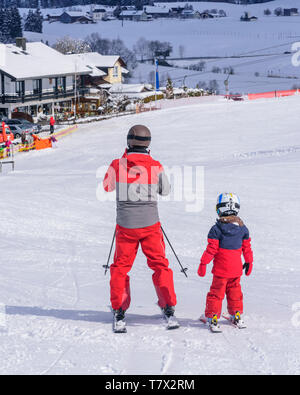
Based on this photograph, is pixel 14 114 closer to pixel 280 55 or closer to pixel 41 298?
pixel 41 298

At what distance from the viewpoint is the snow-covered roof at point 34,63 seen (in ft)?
182

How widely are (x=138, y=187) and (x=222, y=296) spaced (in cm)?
128

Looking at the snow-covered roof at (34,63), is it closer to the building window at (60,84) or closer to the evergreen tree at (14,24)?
the building window at (60,84)

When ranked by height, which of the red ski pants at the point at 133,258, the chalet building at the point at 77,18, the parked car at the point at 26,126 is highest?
the chalet building at the point at 77,18

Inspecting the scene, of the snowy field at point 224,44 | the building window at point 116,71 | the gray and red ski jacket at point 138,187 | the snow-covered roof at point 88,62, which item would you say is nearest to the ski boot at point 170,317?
the gray and red ski jacket at point 138,187

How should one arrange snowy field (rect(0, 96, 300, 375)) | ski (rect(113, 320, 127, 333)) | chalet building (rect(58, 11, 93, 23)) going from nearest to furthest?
snowy field (rect(0, 96, 300, 375))
ski (rect(113, 320, 127, 333))
chalet building (rect(58, 11, 93, 23))

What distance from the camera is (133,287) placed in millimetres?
7359

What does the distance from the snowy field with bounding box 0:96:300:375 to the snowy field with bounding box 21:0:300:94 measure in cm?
8918

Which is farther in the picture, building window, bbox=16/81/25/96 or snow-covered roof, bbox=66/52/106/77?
snow-covered roof, bbox=66/52/106/77

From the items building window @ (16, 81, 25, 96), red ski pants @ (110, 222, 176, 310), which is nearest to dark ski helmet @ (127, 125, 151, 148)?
red ski pants @ (110, 222, 176, 310)

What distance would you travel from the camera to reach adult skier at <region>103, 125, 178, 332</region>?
540 centimetres

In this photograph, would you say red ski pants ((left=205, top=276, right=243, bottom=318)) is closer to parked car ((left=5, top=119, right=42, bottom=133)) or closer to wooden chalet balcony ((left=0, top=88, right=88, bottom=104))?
parked car ((left=5, top=119, right=42, bottom=133))

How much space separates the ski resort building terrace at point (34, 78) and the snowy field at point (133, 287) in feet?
123
